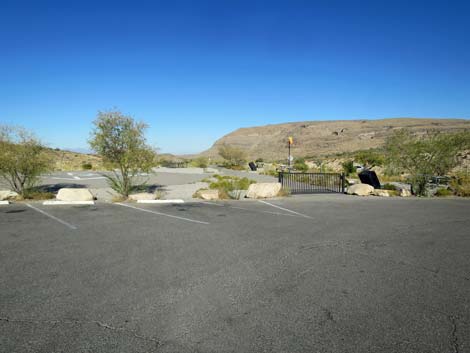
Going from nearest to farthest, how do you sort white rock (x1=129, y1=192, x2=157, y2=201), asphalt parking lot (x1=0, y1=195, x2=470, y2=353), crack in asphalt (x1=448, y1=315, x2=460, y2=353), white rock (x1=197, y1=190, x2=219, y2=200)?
crack in asphalt (x1=448, y1=315, x2=460, y2=353) < asphalt parking lot (x1=0, y1=195, x2=470, y2=353) < white rock (x1=129, y1=192, x2=157, y2=201) < white rock (x1=197, y1=190, x2=219, y2=200)

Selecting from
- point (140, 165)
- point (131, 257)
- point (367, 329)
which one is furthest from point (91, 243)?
point (140, 165)

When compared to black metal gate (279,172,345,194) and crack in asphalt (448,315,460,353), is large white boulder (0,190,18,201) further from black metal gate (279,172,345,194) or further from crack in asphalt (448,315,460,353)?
crack in asphalt (448,315,460,353)

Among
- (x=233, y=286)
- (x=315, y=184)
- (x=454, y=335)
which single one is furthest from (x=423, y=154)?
(x=233, y=286)

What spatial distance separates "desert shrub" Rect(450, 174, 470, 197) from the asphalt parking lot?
8.49 metres

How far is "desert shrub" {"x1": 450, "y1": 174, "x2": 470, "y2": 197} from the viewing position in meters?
16.0

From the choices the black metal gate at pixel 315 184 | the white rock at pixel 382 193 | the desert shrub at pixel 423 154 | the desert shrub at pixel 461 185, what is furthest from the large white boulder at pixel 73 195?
the desert shrub at pixel 461 185

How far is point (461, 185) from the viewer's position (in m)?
17.0

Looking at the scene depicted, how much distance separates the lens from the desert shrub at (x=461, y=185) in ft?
52.6

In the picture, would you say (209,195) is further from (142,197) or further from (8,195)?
(8,195)

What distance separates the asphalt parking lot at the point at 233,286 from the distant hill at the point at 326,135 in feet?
268

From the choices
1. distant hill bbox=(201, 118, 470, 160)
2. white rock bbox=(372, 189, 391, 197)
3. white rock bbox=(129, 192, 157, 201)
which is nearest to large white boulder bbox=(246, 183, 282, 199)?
white rock bbox=(129, 192, 157, 201)

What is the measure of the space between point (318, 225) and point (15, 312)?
7.29m

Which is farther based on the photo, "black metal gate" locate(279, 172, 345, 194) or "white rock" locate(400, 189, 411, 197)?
"black metal gate" locate(279, 172, 345, 194)

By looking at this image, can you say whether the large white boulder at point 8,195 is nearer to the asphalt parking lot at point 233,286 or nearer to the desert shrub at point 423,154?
the asphalt parking lot at point 233,286
